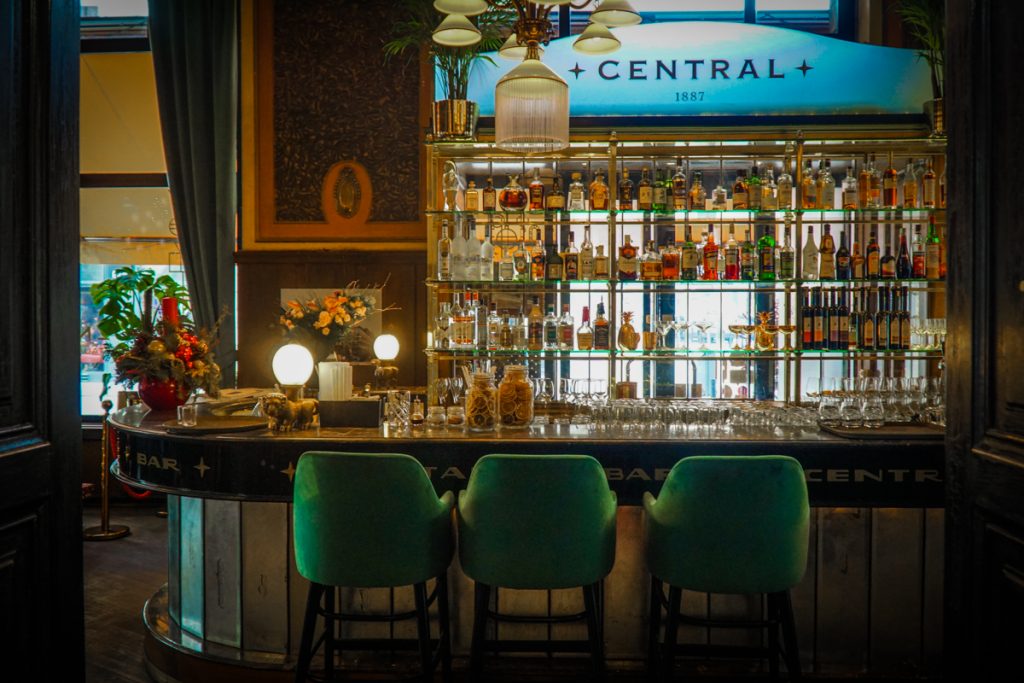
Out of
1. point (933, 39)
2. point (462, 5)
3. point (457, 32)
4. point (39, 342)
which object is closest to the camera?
point (39, 342)

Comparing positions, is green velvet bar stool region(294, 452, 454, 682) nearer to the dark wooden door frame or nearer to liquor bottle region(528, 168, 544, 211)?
the dark wooden door frame

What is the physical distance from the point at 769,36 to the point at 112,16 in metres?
4.83

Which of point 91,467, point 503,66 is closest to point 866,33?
point 503,66

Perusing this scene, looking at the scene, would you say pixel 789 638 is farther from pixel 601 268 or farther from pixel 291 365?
pixel 601 268

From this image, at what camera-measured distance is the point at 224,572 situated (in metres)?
3.06

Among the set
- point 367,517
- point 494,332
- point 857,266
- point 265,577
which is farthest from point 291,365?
point 857,266

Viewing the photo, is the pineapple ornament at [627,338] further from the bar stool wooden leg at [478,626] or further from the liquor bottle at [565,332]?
the bar stool wooden leg at [478,626]

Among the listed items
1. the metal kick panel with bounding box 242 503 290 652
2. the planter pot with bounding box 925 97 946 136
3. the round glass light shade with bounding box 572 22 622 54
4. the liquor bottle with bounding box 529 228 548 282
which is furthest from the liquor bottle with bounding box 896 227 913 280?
the metal kick panel with bounding box 242 503 290 652

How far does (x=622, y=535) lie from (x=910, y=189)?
280 cm

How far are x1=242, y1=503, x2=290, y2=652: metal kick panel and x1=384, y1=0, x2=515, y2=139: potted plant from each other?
7.74 feet

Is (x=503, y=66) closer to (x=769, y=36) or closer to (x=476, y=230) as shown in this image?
(x=476, y=230)

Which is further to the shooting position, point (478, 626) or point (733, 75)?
point (733, 75)

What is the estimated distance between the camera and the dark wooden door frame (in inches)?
60.1

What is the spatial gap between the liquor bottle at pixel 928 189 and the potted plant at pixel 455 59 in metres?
2.60
